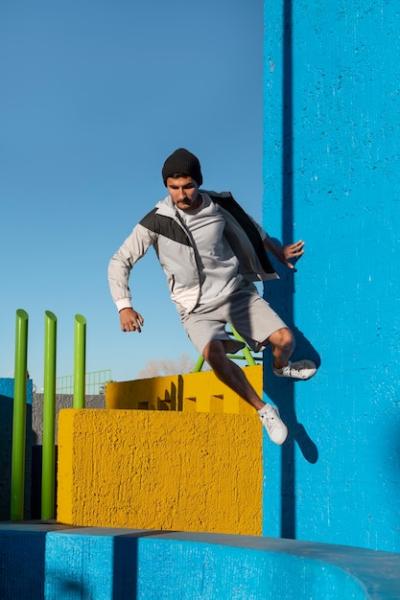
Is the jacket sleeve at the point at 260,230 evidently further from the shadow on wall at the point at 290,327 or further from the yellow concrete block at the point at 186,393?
the yellow concrete block at the point at 186,393

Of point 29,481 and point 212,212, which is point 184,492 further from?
point 212,212

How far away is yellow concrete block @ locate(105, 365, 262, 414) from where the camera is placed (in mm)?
11391

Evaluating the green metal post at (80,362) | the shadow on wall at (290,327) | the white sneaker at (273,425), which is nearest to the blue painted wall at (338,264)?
the shadow on wall at (290,327)

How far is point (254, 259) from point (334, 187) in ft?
2.19

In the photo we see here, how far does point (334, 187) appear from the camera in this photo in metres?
5.52

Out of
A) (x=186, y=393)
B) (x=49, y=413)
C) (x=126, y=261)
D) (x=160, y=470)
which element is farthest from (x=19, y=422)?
(x=186, y=393)

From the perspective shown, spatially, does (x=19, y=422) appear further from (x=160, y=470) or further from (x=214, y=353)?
(x=214, y=353)

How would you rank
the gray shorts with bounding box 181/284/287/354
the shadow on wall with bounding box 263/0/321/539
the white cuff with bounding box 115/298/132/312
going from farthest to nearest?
the shadow on wall with bounding box 263/0/321/539, the gray shorts with bounding box 181/284/287/354, the white cuff with bounding box 115/298/132/312

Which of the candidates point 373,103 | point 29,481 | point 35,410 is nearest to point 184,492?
point 29,481

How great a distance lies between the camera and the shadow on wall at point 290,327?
5590 mm

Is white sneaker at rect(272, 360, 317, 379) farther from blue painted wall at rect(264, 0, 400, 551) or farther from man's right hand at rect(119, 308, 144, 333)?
man's right hand at rect(119, 308, 144, 333)

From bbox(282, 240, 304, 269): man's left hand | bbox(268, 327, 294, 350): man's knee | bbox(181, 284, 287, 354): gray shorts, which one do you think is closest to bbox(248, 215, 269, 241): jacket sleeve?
bbox(282, 240, 304, 269): man's left hand

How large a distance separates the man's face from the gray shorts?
657 millimetres

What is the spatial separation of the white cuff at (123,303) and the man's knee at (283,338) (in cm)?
90
